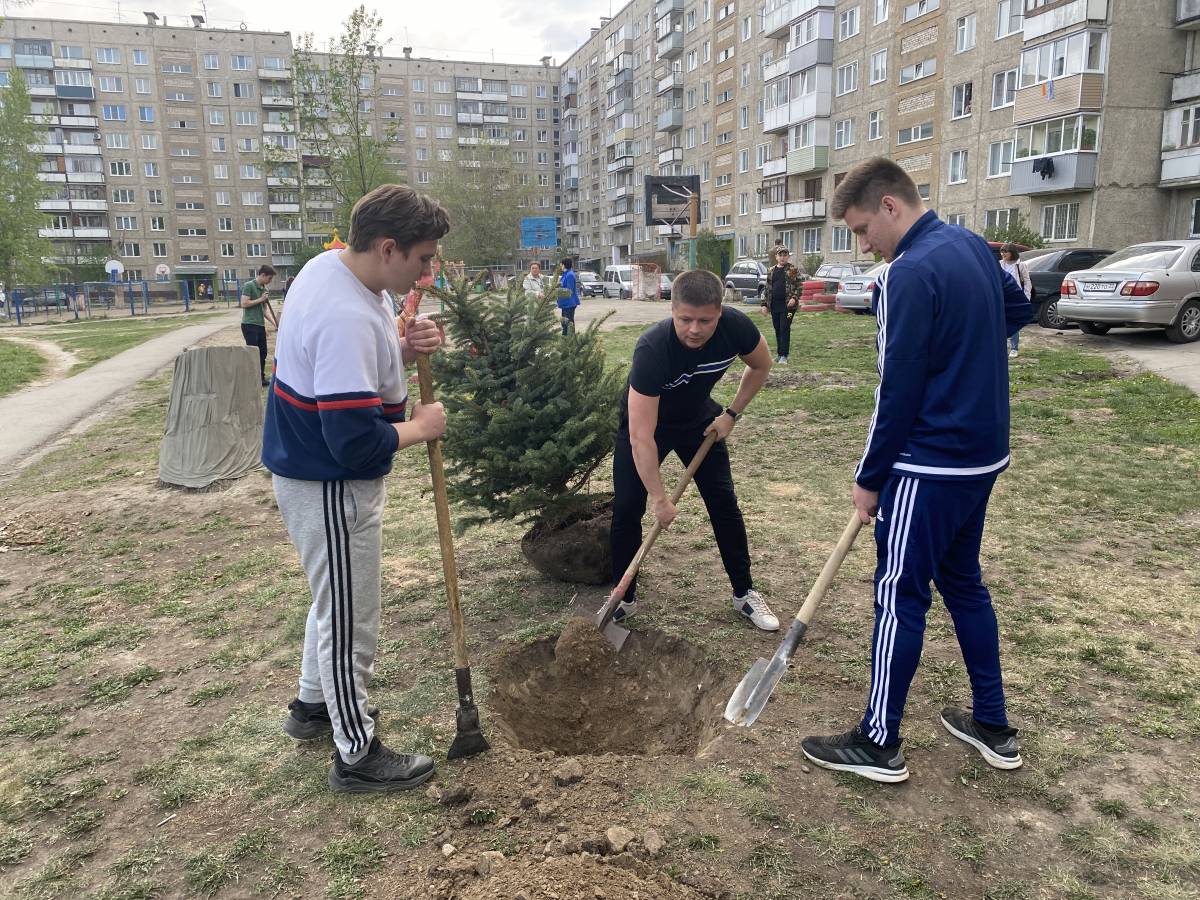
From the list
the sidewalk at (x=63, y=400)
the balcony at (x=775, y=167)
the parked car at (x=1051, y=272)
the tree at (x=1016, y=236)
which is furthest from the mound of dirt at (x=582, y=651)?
the balcony at (x=775, y=167)

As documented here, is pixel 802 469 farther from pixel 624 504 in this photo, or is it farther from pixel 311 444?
pixel 311 444

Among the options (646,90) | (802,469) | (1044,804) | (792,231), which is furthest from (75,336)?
(646,90)

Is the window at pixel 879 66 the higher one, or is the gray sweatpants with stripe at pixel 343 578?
the window at pixel 879 66

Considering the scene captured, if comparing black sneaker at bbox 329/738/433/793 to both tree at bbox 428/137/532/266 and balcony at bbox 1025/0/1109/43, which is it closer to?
balcony at bbox 1025/0/1109/43

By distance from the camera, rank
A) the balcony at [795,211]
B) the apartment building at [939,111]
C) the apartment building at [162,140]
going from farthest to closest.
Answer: the apartment building at [162,140] < the balcony at [795,211] < the apartment building at [939,111]

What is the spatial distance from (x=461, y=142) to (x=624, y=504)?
81.0 m

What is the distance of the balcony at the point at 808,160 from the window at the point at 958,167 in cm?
882

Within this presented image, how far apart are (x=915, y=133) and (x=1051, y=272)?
Answer: 74.7 ft

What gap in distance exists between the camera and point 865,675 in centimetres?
367

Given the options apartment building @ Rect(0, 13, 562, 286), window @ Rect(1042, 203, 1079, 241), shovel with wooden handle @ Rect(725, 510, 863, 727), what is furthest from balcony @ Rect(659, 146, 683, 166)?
shovel with wooden handle @ Rect(725, 510, 863, 727)

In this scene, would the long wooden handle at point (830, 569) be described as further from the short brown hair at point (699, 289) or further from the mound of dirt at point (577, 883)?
the short brown hair at point (699, 289)

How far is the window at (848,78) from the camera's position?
40.9m

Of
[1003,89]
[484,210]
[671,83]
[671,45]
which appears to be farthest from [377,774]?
[671,45]

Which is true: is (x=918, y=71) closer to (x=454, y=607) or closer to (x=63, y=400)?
(x=63, y=400)
